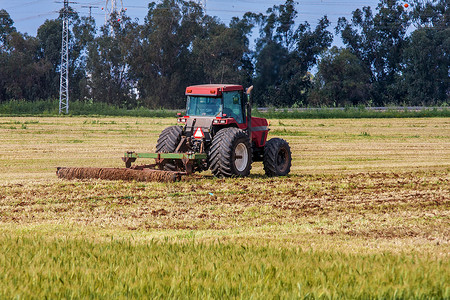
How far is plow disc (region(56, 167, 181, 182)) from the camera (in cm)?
1402

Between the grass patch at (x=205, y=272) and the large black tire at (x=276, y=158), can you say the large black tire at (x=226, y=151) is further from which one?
the grass patch at (x=205, y=272)

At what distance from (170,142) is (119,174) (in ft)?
5.25

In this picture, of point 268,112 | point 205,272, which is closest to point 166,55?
point 268,112

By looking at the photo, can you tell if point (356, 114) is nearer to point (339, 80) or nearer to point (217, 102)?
point (339, 80)

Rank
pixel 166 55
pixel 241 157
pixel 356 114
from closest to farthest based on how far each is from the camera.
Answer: pixel 241 157 < pixel 356 114 < pixel 166 55

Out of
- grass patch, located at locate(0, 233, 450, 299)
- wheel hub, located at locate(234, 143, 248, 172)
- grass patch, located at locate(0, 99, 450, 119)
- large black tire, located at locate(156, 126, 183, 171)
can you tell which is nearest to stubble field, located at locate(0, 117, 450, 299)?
grass patch, located at locate(0, 233, 450, 299)

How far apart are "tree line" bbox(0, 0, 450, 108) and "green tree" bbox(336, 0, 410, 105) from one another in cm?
11

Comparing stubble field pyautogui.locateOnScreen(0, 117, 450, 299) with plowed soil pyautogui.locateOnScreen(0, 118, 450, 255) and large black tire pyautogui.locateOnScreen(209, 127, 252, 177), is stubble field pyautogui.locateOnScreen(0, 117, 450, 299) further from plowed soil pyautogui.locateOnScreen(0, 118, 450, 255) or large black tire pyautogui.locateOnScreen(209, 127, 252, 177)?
large black tire pyautogui.locateOnScreen(209, 127, 252, 177)

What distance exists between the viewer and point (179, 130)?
15484 millimetres

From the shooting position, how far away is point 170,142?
15289 millimetres

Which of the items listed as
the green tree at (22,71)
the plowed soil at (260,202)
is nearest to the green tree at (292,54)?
the green tree at (22,71)

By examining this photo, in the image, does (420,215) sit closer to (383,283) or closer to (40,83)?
(383,283)

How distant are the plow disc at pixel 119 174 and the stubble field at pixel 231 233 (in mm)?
261

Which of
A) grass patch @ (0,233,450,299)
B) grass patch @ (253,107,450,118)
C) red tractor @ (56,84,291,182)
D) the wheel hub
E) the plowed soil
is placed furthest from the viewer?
grass patch @ (253,107,450,118)
